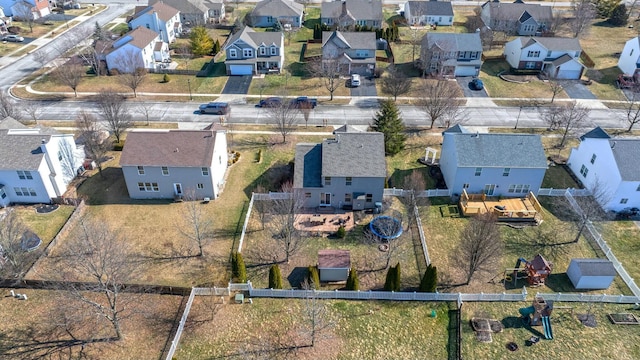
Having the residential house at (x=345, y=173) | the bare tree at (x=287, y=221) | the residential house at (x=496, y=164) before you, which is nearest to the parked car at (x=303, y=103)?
the residential house at (x=345, y=173)

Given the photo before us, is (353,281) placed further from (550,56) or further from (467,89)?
(550,56)

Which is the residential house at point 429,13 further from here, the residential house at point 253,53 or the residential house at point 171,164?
the residential house at point 171,164

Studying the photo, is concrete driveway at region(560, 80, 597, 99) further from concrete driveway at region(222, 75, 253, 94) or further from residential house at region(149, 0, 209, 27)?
residential house at region(149, 0, 209, 27)

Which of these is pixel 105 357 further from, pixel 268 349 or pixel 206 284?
pixel 268 349

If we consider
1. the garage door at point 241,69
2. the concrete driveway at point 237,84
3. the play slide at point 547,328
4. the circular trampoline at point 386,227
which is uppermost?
the garage door at point 241,69

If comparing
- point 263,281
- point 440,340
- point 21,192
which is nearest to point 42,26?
point 21,192
